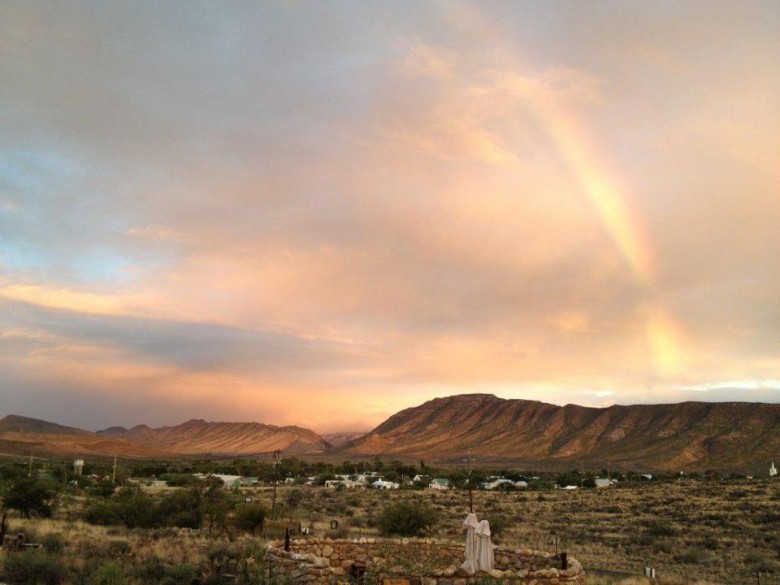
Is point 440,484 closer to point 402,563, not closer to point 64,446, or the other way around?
point 402,563

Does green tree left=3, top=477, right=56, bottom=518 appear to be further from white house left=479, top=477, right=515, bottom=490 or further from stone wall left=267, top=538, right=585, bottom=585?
white house left=479, top=477, right=515, bottom=490

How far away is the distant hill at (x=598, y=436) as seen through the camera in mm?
114438

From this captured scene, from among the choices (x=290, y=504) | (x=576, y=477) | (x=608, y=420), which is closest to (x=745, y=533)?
(x=290, y=504)

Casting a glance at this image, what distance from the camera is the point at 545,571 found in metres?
13.8

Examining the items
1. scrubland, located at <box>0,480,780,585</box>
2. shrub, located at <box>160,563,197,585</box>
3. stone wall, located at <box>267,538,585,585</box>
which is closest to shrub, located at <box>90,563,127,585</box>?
scrubland, located at <box>0,480,780,585</box>

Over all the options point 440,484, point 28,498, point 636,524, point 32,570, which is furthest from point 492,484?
point 32,570

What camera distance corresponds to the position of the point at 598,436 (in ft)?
454

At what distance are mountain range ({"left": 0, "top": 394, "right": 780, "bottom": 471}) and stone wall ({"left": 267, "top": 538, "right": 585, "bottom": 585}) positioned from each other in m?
103

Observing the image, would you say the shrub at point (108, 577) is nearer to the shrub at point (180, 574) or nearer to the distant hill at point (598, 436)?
the shrub at point (180, 574)

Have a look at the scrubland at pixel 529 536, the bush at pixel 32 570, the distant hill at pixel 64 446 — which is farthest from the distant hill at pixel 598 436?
the bush at pixel 32 570

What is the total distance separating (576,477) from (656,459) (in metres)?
40.2

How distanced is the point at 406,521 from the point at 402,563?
12990 mm

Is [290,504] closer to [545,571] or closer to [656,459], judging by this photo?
[545,571]

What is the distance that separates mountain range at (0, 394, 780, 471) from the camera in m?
115
